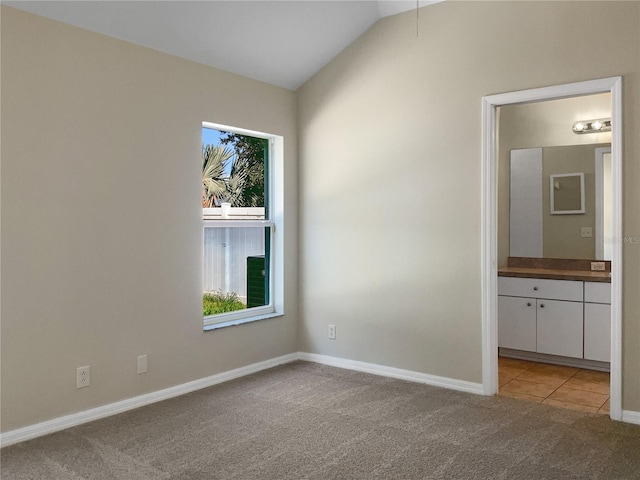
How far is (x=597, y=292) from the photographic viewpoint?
4.50m

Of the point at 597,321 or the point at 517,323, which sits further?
the point at 517,323

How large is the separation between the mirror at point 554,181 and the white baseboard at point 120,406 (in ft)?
8.80

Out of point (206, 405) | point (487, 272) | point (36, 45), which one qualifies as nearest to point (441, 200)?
point (487, 272)

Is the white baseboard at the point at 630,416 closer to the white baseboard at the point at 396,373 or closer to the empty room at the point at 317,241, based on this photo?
the empty room at the point at 317,241

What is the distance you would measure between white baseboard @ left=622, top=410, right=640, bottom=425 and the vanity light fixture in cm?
264

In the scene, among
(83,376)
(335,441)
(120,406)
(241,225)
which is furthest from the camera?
(241,225)

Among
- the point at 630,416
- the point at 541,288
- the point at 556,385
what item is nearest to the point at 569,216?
the point at 541,288

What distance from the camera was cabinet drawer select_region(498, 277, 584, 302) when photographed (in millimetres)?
4605

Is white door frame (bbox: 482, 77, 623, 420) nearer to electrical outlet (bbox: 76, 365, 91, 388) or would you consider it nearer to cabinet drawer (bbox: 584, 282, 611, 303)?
cabinet drawer (bbox: 584, 282, 611, 303)

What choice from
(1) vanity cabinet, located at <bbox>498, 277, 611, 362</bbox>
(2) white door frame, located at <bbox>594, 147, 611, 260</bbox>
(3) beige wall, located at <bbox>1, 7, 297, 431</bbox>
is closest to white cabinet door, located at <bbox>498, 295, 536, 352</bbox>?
(1) vanity cabinet, located at <bbox>498, 277, 611, 362</bbox>

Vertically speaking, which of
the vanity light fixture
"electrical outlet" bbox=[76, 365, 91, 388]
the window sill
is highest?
the vanity light fixture

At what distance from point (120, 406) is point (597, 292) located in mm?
3659

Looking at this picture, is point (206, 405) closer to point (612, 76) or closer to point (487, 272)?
point (487, 272)

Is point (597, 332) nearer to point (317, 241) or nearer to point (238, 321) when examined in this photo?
point (317, 241)
